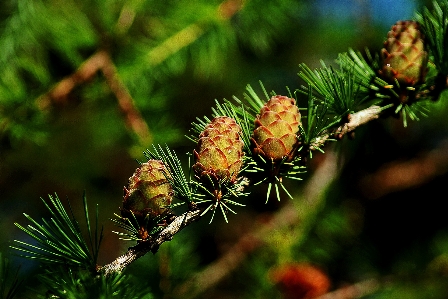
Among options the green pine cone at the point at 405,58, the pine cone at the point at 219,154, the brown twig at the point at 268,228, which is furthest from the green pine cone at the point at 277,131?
the brown twig at the point at 268,228

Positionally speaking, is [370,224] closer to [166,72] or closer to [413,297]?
[413,297]

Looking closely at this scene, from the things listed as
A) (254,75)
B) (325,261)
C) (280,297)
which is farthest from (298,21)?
(280,297)

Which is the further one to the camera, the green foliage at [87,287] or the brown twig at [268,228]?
the brown twig at [268,228]

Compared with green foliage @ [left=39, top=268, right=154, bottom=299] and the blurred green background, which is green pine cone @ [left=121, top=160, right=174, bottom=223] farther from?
the blurred green background

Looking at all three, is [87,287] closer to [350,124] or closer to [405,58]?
[350,124]

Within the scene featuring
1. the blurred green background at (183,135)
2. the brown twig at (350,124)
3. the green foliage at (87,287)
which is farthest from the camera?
the blurred green background at (183,135)

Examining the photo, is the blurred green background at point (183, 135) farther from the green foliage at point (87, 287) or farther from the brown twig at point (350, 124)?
the green foliage at point (87, 287)

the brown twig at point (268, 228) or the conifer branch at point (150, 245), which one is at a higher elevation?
the conifer branch at point (150, 245)
